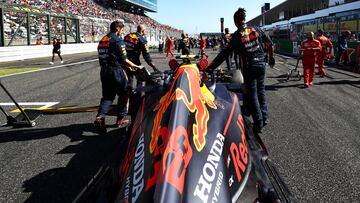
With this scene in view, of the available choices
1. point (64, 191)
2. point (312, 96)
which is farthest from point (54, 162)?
point (312, 96)

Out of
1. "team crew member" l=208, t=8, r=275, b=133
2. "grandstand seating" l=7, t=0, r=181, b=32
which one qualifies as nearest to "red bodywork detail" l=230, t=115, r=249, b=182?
"team crew member" l=208, t=8, r=275, b=133

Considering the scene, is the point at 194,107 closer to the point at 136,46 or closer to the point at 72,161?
the point at 72,161

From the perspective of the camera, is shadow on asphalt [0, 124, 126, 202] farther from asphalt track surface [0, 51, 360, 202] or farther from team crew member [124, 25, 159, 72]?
team crew member [124, 25, 159, 72]

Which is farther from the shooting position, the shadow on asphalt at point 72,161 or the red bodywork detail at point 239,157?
the shadow on asphalt at point 72,161

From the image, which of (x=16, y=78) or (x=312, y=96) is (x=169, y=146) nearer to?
(x=312, y=96)

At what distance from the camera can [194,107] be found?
232 cm

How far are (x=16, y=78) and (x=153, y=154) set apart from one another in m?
12.4

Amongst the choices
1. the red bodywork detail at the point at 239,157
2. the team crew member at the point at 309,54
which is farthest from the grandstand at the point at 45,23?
the red bodywork detail at the point at 239,157

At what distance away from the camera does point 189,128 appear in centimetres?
212

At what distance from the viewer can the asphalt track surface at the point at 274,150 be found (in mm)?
3301

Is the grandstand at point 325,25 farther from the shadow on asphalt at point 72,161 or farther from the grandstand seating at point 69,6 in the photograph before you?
the grandstand seating at point 69,6

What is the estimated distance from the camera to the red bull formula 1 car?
1798 millimetres

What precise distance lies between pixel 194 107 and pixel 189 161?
50 centimetres

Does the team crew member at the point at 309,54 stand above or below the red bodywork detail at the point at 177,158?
above
